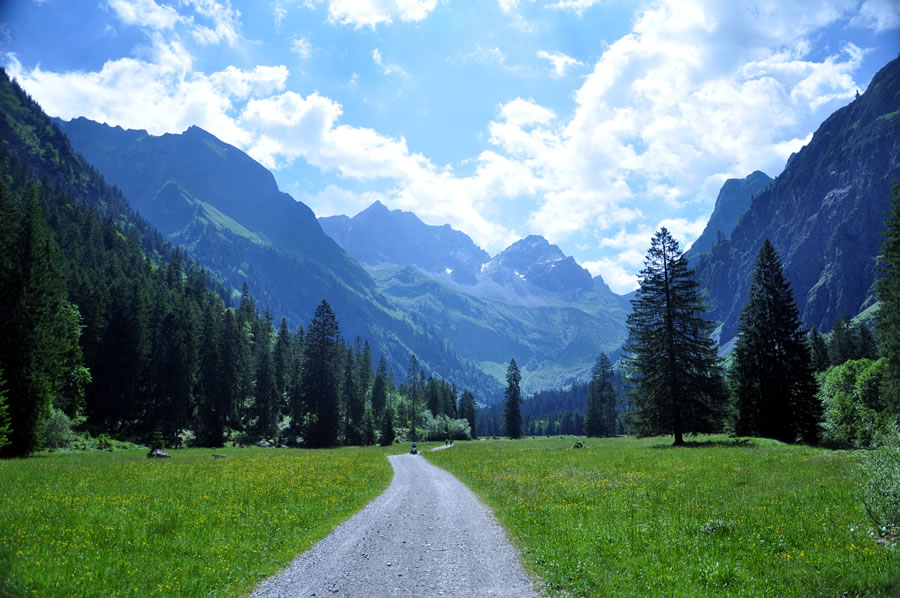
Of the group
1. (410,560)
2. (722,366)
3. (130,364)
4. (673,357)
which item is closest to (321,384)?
(130,364)

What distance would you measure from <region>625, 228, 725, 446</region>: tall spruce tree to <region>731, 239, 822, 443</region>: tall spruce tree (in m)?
4.38

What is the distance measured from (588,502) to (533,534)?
177 inches

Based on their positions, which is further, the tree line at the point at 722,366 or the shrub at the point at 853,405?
the tree line at the point at 722,366

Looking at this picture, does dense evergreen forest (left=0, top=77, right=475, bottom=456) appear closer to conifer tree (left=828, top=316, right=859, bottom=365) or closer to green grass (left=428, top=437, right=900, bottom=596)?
green grass (left=428, top=437, right=900, bottom=596)

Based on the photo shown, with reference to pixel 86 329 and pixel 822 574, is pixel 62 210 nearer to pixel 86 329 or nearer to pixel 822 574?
pixel 86 329

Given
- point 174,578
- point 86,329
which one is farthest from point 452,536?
point 86,329

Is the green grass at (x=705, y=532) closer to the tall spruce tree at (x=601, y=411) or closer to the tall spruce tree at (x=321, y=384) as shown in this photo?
the tall spruce tree at (x=321, y=384)

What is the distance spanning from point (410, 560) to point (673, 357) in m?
35.0

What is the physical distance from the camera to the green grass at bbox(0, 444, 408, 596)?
9.77m

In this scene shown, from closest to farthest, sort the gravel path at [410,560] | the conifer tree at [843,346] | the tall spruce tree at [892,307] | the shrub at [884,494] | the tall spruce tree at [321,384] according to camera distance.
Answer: the gravel path at [410,560]
the shrub at [884,494]
the tall spruce tree at [892,307]
the tall spruce tree at [321,384]
the conifer tree at [843,346]

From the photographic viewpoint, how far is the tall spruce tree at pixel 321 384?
73438 millimetres

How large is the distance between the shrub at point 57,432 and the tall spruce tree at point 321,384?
107ft

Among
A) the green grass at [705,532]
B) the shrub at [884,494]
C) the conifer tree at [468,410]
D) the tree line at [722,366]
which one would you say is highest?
the tree line at [722,366]

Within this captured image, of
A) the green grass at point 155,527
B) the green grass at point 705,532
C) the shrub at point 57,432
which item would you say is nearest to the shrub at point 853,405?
the green grass at point 705,532
